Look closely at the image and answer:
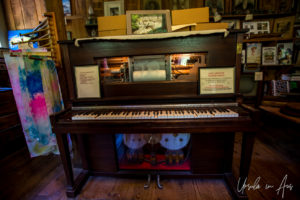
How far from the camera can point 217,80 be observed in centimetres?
131

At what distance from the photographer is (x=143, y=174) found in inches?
62.3

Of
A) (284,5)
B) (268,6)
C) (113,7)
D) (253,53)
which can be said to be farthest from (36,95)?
(284,5)

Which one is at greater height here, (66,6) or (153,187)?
(66,6)

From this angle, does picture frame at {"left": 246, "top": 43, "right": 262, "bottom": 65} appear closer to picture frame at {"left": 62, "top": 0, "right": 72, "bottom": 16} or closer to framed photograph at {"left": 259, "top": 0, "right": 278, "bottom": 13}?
framed photograph at {"left": 259, "top": 0, "right": 278, "bottom": 13}

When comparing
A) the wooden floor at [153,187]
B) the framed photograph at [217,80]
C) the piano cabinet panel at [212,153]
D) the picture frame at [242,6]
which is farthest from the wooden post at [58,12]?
the picture frame at [242,6]

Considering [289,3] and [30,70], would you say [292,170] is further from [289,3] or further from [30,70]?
[30,70]

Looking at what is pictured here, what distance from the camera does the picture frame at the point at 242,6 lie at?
260 centimetres

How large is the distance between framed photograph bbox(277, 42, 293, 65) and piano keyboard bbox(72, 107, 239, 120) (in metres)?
2.72

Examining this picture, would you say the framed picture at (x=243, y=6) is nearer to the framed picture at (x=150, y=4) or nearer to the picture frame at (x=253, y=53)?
the picture frame at (x=253, y=53)

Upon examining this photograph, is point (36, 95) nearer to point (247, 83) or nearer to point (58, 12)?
point (58, 12)

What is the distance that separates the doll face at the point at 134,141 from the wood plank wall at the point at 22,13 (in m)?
3.40

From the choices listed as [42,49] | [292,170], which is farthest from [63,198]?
[292,170]

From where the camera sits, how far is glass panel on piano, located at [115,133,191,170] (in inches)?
64.6

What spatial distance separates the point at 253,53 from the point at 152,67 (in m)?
2.57
